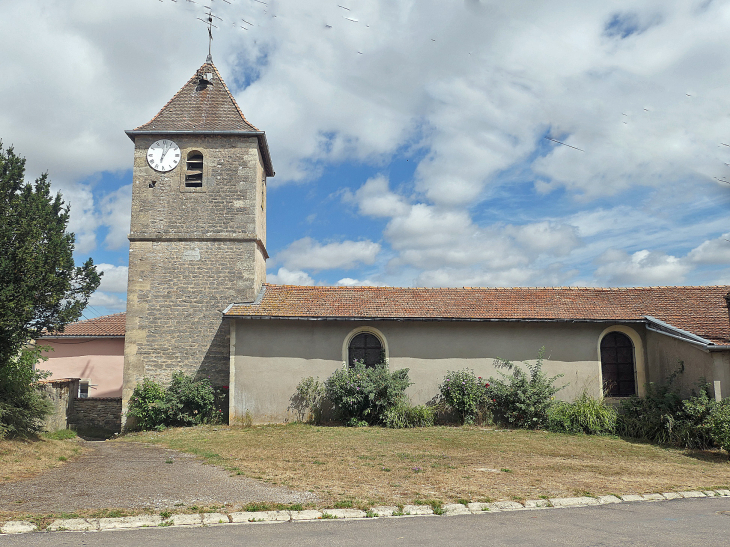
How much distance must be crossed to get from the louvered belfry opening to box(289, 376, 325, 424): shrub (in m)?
7.01

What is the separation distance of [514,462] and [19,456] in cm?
885

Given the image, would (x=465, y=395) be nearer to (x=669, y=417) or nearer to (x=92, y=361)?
(x=669, y=417)

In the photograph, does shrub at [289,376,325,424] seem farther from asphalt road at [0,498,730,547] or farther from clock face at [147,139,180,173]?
asphalt road at [0,498,730,547]

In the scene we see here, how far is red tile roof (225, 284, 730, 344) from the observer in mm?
14320

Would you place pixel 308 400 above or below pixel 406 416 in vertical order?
above

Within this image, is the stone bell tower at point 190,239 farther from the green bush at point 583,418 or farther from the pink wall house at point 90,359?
the green bush at point 583,418

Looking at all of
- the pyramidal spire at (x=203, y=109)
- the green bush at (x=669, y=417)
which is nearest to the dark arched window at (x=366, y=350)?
the green bush at (x=669, y=417)

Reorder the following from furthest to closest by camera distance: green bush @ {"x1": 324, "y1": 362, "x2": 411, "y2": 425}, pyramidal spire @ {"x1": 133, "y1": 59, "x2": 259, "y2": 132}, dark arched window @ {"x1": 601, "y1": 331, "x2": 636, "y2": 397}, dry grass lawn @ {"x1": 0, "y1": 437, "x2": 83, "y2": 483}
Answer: pyramidal spire @ {"x1": 133, "y1": 59, "x2": 259, "y2": 132} → dark arched window @ {"x1": 601, "y1": 331, "x2": 636, "y2": 397} → green bush @ {"x1": 324, "y1": 362, "x2": 411, "y2": 425} → dry grass lawn @ {"x1": 0, "y1": 437, "x2": 83, "y2": 483}

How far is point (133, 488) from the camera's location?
279 inches

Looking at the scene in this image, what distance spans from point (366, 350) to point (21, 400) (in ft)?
26.9

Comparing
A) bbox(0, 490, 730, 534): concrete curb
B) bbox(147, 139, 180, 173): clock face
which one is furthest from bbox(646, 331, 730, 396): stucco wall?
bbox(147, 139, 180, 173): clock face

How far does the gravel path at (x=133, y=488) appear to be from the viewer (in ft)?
20.6

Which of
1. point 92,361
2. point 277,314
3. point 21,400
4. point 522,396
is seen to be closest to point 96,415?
point 92,361

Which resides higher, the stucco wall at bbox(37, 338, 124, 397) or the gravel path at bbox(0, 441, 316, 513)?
the stucco wall at bbox(37, 338, 124, 397)
